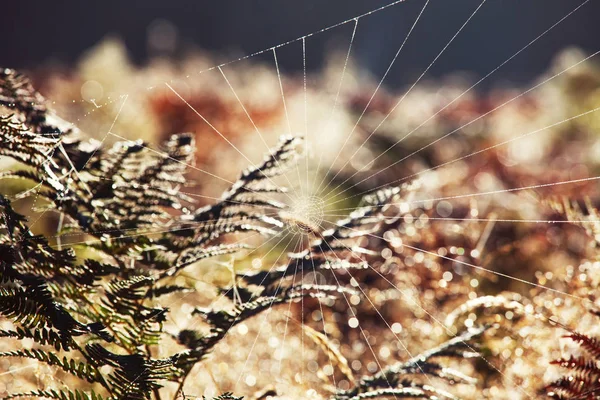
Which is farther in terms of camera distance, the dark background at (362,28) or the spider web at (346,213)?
the dark background at (362,28)

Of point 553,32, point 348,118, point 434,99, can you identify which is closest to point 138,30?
point 434,99

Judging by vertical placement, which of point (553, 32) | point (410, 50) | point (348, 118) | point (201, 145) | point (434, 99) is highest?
point (553, 32)

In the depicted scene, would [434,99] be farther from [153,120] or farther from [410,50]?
[410,50]

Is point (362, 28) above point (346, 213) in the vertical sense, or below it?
above

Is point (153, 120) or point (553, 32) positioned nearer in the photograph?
point (153, 120)

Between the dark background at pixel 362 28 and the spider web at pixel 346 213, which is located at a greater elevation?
the dark background at pixel 362 28

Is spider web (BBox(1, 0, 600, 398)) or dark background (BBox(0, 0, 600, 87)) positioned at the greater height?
dark background (BBox(0, 0, 600, 87))

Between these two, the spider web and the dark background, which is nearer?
the spider web

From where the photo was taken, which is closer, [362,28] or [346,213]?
[346,213]
